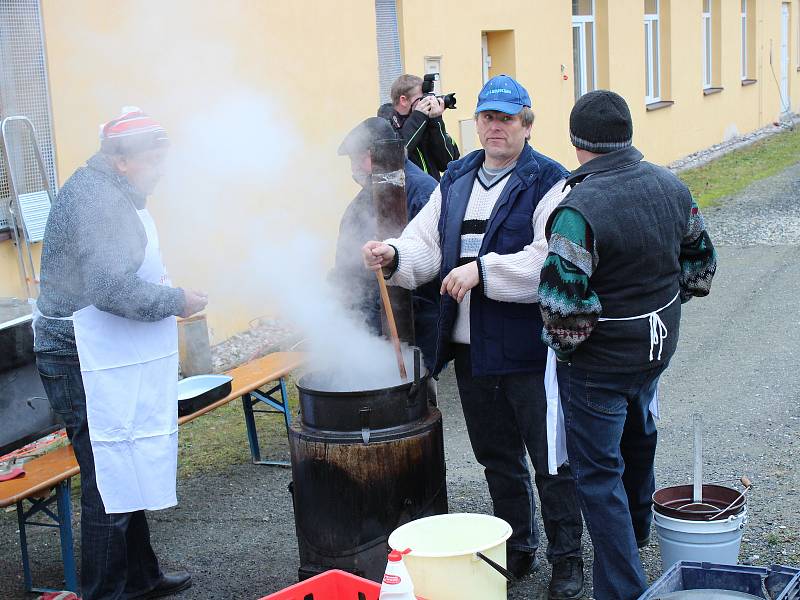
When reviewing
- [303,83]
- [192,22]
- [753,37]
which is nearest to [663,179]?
[192,22]

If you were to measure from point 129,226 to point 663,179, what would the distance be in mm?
1944

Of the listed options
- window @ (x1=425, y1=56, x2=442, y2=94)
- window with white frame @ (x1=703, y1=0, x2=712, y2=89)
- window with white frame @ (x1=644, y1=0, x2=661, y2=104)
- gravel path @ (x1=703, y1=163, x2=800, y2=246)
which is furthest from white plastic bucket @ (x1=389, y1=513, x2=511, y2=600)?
window with white frame @ (x1=703, y1=0, x2=712, y2=89)

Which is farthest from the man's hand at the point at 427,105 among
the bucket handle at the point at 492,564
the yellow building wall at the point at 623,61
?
the yellow building wall at the point at 623,61

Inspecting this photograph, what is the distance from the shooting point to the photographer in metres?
6.05

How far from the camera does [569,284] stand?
3.20 m

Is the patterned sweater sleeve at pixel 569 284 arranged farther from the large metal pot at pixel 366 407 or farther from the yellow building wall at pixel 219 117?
the yellow building wall at pixel 219 117

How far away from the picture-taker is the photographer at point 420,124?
605 cm

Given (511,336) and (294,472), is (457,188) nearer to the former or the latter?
(511,336)

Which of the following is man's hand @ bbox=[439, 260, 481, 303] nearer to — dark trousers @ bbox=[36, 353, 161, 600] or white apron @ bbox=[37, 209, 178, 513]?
white apron @ bbox=[37, 209, 178, 513]

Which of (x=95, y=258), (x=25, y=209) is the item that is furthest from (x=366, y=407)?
(x=25, y=209)

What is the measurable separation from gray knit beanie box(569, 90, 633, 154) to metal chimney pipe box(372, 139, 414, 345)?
52.6 inches

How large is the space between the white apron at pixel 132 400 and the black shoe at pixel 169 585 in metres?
0.59

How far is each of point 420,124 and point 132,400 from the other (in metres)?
Answer: 2.99

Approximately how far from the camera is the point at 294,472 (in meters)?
3.88
